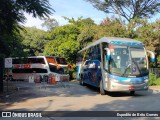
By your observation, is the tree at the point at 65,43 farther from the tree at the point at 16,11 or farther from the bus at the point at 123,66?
the tree at the point at 16,11

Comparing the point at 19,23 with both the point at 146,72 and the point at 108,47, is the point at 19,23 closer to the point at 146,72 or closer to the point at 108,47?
the point at 108,47

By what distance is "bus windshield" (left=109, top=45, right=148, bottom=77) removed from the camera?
18.0 m

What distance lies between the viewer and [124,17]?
42.3 metres

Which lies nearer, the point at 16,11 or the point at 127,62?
the point at 16,11

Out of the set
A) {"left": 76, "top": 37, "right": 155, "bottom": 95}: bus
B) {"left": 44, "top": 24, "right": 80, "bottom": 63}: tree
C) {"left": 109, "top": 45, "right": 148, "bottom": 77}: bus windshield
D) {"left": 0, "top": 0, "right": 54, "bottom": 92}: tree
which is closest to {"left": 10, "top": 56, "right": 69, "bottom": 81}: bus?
Answer: {"left": 44, "top": 24, "right": 80, "bottom": 63}: tree

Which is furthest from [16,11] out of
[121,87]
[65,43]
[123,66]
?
[65,43]

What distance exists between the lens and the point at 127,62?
59.2ft

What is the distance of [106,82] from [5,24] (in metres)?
6.61

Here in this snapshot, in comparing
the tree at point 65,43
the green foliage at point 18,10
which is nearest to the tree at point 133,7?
the tree at point 65,43

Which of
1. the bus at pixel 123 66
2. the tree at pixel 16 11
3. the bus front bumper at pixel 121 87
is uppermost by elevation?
the tree at pixel 16 11

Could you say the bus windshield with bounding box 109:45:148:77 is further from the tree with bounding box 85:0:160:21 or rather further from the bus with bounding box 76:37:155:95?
the tree with bounding box 85:0:160:21

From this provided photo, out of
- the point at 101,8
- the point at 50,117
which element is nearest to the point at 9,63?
the point at 50,117

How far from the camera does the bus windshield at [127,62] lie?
18016 millimetres

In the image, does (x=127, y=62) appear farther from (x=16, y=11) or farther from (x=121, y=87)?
(x=16, y=11)
